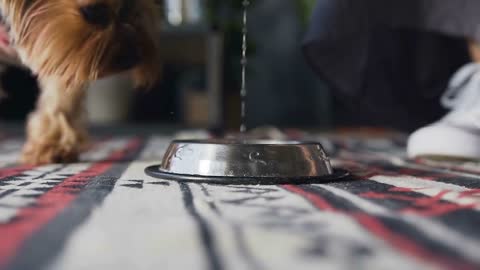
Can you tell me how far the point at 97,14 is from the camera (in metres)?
0.88

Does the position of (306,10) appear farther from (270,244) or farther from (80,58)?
(270,244)

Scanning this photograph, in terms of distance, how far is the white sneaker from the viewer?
1.08 meters

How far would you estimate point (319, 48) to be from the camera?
1.23 m

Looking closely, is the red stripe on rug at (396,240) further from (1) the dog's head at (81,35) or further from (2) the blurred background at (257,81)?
(2) the blurred background at (257,81)

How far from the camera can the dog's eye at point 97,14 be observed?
34.5 inches

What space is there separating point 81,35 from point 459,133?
2.02 ft

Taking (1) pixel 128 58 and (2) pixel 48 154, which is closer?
(1) pixel 128 58

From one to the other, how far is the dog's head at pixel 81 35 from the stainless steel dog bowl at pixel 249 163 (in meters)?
0.18

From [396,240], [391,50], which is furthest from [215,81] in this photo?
[396,240]

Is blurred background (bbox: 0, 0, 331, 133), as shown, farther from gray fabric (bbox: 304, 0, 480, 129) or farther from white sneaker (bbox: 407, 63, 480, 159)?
white sneaker (bbox: 407, 63, 480, 159)

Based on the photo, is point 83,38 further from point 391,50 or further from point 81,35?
point 391,50

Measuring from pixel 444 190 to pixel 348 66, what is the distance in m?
0.60

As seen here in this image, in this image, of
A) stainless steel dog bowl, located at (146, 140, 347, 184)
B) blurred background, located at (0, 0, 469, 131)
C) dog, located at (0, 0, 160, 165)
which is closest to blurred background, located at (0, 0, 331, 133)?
blurred background, located at (0, 0, 469, 131)

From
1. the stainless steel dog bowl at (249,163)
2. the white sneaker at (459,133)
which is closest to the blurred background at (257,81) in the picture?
the white sneaker at (459,133)
